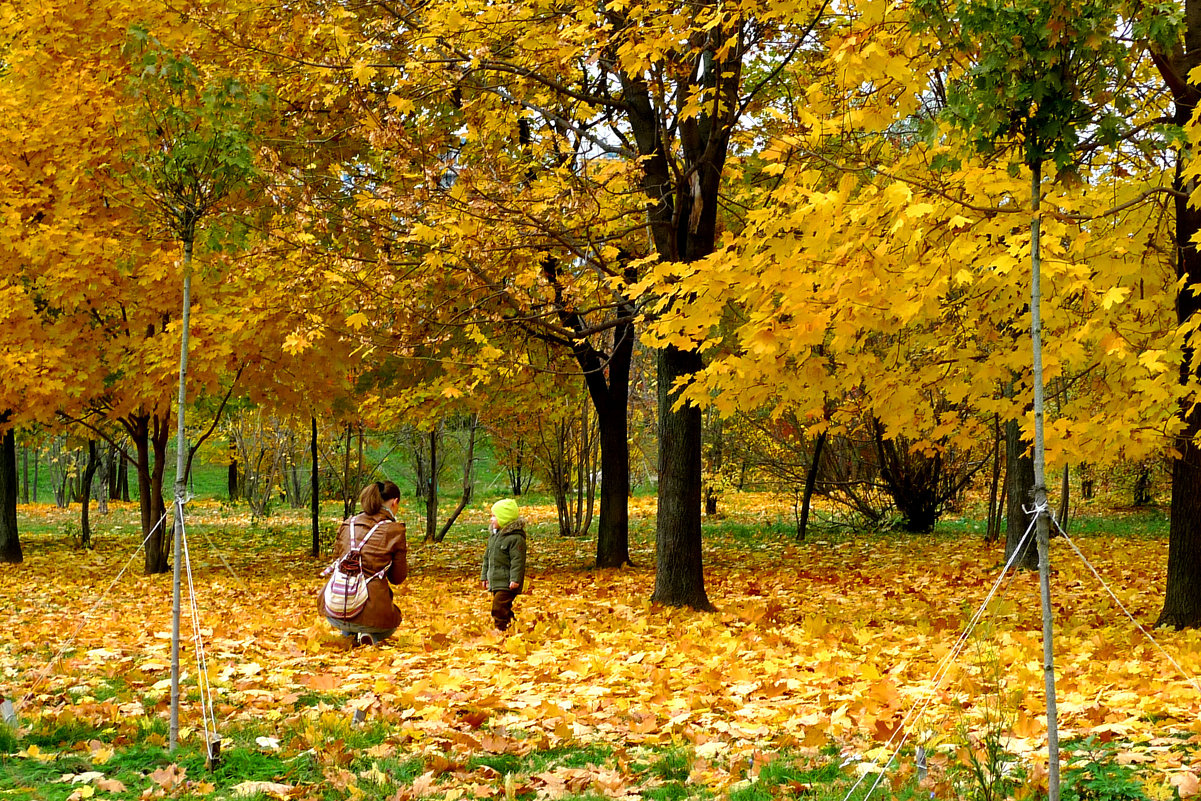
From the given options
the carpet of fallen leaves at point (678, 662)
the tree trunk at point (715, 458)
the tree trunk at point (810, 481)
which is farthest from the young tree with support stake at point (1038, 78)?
the tree trunk at point (715, 458)

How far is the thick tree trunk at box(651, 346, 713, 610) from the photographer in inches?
368

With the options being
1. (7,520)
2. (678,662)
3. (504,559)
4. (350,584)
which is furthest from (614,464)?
(7,520)

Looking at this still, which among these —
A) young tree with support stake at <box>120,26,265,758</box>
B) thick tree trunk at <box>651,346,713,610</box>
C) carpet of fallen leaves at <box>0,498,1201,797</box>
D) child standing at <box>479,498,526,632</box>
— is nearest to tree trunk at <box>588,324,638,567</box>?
carpet of fallen leaves at <box>0,498,1201,797</box>

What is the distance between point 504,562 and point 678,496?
1.98 meters

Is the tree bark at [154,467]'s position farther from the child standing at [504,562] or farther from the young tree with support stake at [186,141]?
the young tree with support stake at [186,141]

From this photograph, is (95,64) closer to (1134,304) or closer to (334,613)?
(334,613)

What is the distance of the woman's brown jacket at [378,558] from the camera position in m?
7.54

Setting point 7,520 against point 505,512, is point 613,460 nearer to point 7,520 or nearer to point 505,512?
point 505,512

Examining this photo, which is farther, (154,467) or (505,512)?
(154,467)

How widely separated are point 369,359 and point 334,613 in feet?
18.2

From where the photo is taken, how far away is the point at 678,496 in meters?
9.42

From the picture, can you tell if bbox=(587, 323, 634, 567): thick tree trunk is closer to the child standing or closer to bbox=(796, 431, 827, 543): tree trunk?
bbox=(796, 431, 827, 543): tree trunk

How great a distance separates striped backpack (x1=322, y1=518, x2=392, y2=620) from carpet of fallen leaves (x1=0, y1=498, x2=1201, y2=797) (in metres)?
0.33

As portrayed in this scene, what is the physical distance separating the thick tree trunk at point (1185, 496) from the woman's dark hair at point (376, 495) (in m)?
5.86
